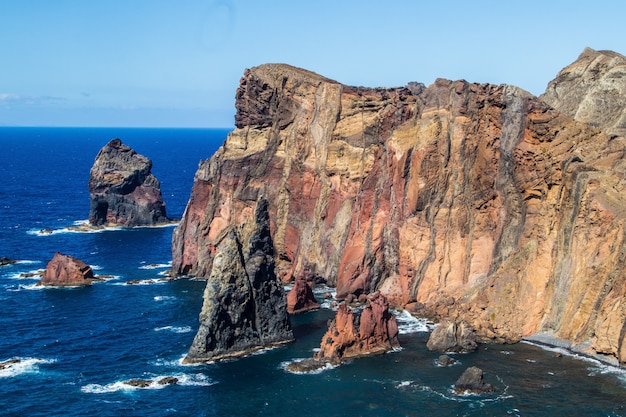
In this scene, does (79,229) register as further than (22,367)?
Yes

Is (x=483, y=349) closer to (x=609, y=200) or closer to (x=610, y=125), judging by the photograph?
(x=609, y=200)

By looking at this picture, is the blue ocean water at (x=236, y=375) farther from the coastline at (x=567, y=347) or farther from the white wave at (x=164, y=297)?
the white wave at (x=164, y=297)

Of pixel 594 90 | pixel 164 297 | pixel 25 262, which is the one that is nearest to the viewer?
pixel 164 297

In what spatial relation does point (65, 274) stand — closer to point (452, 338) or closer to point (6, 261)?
point (6, 261)

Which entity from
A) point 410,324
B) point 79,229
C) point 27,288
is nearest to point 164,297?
point 27,288

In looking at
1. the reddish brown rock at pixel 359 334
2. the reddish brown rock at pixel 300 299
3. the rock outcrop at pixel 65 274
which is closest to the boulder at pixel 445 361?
the reddish brown rock at pixel 359 334

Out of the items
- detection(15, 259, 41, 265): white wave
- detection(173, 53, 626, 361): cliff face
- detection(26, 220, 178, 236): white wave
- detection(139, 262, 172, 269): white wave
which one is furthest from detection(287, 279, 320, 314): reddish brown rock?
detection(26, 220, 178, 236): white wave
